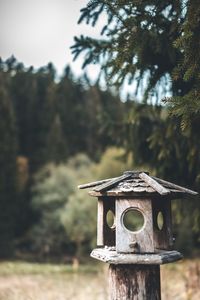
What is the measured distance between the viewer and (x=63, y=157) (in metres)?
27.5

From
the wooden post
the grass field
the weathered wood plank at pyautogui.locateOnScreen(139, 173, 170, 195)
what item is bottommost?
the grass field

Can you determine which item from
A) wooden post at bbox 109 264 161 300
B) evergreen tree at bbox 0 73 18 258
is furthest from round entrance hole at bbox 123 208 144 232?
wooden post at bbox 109 264 161 300

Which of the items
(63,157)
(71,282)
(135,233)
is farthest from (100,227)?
(63,157)

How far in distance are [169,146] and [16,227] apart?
21.9 m

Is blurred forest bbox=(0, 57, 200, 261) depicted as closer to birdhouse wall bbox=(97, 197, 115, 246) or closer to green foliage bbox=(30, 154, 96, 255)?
green foliage bbox=(30, 154, 96, 255)

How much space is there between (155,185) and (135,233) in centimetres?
41

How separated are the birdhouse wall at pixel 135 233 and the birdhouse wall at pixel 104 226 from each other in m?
0.34

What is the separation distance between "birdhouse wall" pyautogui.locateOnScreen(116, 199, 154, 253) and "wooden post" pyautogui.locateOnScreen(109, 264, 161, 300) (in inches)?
7.0

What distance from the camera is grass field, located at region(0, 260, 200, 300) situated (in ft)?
23.4

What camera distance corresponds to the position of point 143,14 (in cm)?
329

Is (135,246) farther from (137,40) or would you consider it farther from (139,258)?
(137,40)

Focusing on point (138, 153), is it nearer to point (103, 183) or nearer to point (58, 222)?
point (103, 183)

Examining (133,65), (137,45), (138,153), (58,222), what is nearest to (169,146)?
(138,153)

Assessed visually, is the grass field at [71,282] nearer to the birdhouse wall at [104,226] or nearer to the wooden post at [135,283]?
the birdhouse wall at [104,226]
